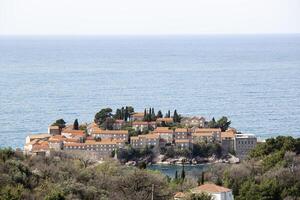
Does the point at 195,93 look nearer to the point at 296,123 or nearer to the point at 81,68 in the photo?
the point at 296,123

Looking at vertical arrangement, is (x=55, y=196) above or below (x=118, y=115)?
below

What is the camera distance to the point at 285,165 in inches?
1024

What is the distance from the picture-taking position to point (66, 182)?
18812mm

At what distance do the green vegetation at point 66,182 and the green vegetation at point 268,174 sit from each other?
2249mm

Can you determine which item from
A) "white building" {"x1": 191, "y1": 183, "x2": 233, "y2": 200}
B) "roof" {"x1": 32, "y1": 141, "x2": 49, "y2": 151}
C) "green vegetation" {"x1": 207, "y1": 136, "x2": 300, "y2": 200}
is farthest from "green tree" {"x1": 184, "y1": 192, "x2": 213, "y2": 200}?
"roof" {"x1": 32, "y1": 141, "x2": 49, "y2": 151}

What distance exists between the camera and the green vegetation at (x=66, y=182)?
18000mm

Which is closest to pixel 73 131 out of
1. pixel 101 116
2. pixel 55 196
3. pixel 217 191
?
pixel 101 116

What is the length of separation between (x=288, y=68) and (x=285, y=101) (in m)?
33.2

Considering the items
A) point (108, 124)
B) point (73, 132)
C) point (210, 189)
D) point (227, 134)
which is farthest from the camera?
point (108, 124)

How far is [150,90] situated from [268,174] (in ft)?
143

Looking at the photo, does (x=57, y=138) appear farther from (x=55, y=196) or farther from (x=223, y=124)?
(x=55, y=196)

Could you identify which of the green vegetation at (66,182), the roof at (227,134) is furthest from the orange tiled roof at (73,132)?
the green vegetation at (66,182)

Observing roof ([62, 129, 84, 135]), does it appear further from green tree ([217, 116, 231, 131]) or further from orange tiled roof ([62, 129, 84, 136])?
green tree ([217, 116, 231, 131])

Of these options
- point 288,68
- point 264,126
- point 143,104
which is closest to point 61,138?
point 264,126
